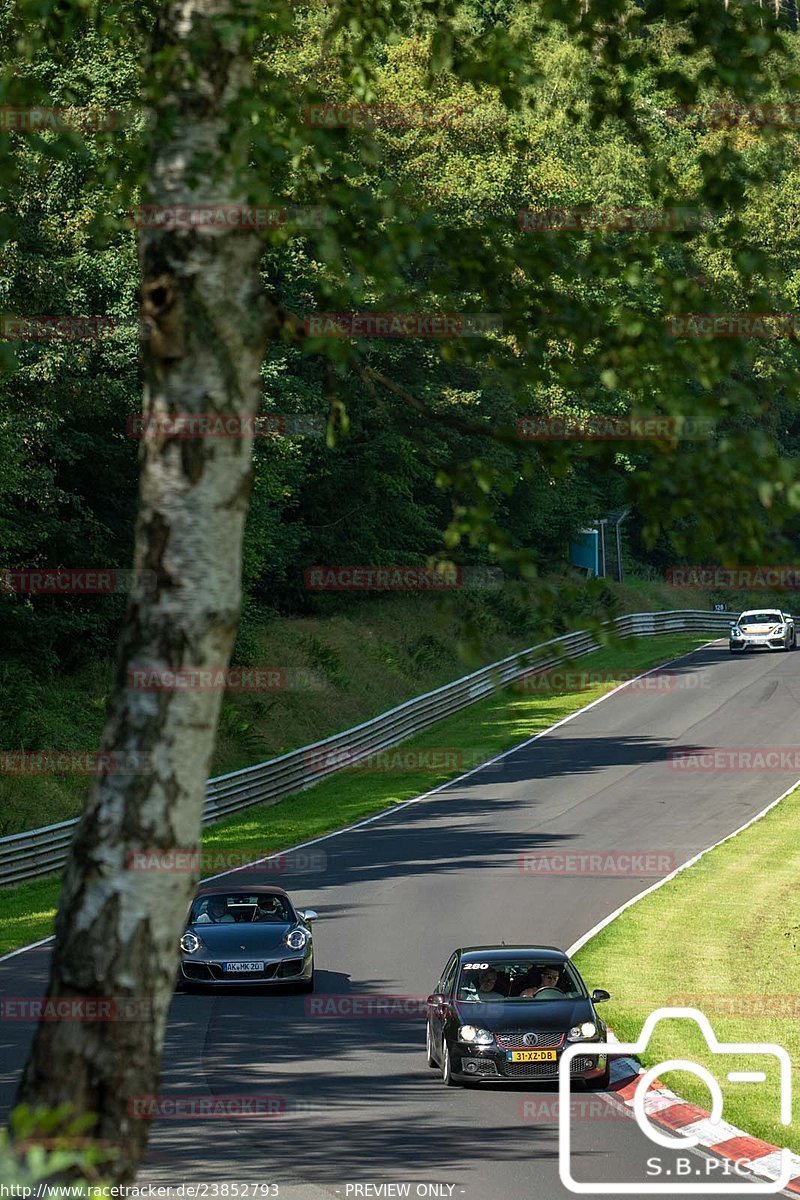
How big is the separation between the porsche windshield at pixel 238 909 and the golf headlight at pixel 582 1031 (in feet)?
23.1

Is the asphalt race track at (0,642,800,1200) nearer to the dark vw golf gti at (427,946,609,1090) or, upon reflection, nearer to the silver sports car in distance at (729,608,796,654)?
the dark vw golf gti at (427,946,609,1090)

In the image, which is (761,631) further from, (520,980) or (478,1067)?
(478,1067)

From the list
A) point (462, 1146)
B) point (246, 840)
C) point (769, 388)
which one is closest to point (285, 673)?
point (246, 840)

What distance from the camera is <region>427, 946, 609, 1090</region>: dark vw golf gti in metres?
17.4

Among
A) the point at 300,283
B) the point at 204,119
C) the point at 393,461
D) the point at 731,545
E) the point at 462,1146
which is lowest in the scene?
the point at 462,1146

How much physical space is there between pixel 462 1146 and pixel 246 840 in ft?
78.3

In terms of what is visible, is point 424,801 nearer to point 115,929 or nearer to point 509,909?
point 509,909

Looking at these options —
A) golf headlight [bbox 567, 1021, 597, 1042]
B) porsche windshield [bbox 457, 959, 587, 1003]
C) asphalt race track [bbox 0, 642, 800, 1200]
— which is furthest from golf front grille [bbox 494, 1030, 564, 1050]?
porsche windshield [bbox 457, 959, 587, 1003]

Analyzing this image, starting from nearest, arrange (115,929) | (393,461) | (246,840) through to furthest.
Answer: (115,929) < (246,840) < (393,461)

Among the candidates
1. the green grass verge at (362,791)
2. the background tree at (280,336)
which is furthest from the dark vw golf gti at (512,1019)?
the background tree at (280,336)

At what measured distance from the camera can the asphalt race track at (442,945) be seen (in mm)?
13852

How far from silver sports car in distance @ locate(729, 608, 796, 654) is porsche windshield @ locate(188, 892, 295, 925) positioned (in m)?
42.6

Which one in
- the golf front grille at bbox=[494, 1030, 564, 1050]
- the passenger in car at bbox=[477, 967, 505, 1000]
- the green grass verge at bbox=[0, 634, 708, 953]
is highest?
the green grass verge at bbox=[0, 634, 708, 953]

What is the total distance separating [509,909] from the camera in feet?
96.4
